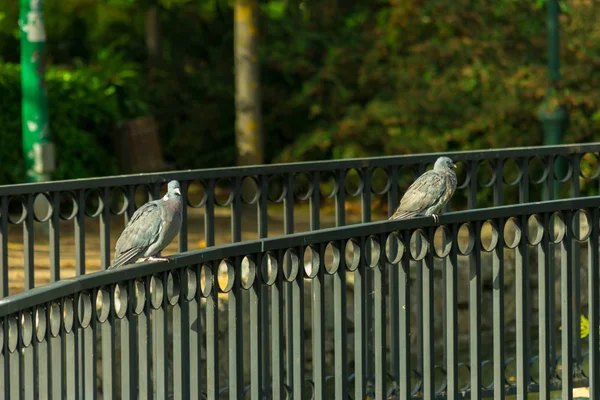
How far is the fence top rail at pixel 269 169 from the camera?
6020 millimetres

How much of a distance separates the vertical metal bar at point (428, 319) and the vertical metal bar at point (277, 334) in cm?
68

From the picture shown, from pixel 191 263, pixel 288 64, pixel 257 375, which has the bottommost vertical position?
pixel 257 375

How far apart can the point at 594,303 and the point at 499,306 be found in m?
0.51

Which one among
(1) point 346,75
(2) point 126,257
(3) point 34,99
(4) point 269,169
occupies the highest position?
(1) point 346,75

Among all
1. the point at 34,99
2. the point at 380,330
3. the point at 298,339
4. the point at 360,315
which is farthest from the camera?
the point at 34,99

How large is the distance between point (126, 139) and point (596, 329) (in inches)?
308

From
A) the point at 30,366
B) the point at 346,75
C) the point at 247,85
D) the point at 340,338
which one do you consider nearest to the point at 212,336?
the point at 340,338

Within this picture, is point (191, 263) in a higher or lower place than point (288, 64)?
lower

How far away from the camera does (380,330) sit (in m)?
4.88

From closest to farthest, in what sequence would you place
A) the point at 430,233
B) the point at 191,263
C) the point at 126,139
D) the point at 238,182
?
1. the point at 191,263
2. the point at 430,233
3. the point at 238,182
4. the point at 126,139

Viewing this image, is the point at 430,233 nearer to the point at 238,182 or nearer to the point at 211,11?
the point at 238,182

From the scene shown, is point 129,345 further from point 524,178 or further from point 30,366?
point 524,178

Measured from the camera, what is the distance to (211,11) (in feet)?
52.5

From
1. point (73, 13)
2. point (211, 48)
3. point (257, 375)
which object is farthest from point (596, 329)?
point (73, 13)
